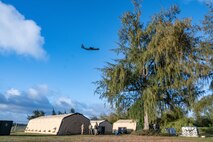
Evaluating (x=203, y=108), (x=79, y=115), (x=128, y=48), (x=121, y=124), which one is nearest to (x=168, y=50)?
(x=203, y=108)

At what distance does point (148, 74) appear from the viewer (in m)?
30.1

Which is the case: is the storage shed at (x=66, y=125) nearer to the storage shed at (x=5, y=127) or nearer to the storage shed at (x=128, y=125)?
the storage shed at (x=5, y=127)

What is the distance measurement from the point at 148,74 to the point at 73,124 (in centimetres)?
1208

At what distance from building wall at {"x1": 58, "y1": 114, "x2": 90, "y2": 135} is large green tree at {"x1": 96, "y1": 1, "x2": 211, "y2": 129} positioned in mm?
5658

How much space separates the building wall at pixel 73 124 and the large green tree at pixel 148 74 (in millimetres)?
5658

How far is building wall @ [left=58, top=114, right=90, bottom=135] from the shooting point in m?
31.7

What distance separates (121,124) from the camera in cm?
4781

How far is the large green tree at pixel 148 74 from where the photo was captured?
25.4 m

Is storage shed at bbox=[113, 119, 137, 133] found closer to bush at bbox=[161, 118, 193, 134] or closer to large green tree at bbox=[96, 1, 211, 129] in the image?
bush at bbox=[161, 118, 193, 134]

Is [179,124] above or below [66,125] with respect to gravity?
above

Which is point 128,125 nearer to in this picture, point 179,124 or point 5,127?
point 179,124

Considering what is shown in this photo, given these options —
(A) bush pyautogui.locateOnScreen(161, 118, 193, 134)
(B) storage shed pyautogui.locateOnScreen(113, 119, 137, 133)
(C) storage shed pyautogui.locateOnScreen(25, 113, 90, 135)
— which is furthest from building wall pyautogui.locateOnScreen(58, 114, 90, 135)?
(A) bush pyautogui.locateOnScreen(161, 118, 193, 134)

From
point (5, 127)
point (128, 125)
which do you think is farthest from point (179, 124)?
point (5, 127)

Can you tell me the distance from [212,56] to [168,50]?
14.9 feet
